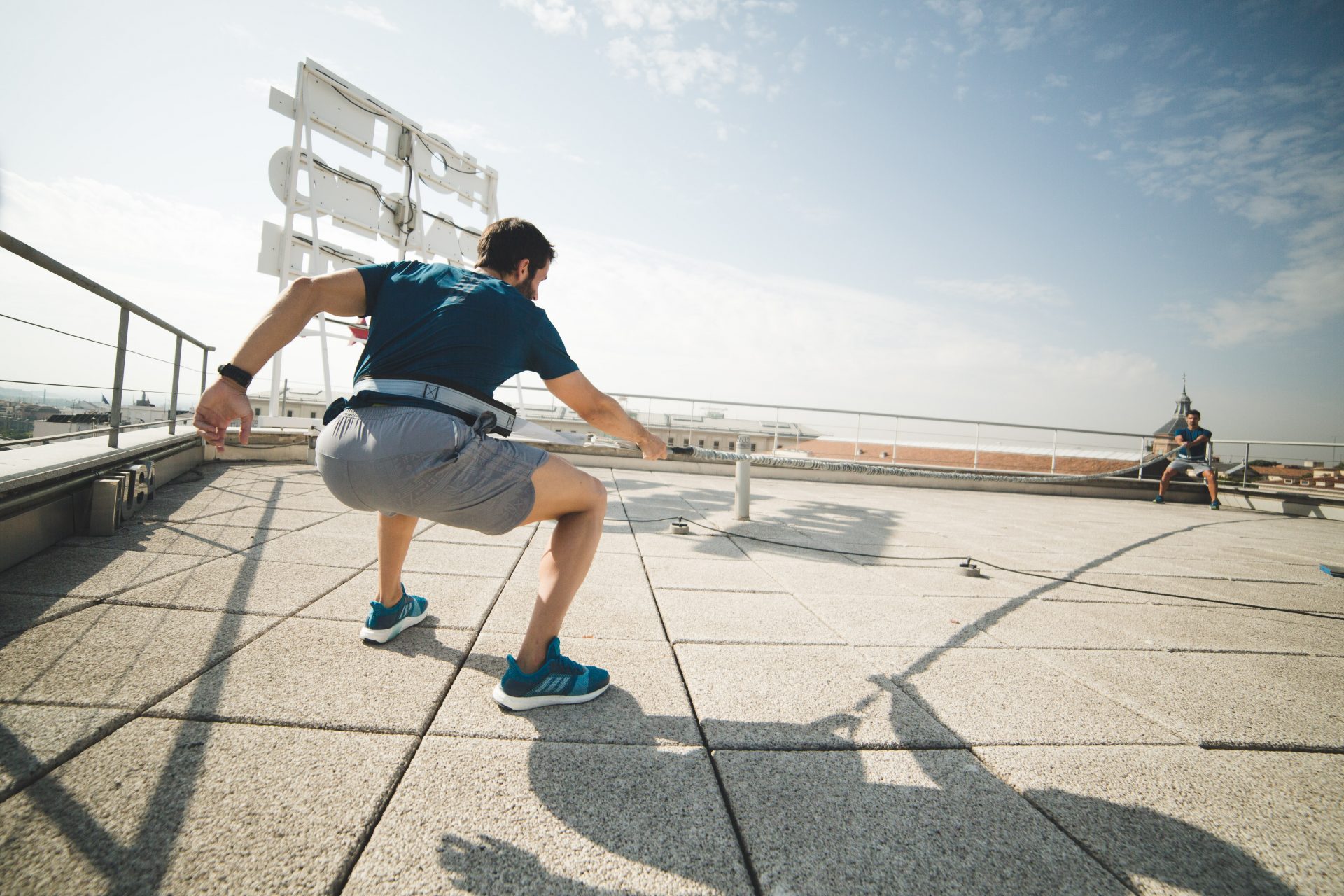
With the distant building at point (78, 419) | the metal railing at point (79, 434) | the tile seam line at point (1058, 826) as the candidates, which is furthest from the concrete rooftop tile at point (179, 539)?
the tile seam line at point (1058, 826)

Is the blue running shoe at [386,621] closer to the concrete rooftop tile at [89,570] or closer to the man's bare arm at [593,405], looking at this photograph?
the man's bare arm at [593,405]

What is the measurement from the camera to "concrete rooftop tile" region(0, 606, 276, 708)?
60.1 inches

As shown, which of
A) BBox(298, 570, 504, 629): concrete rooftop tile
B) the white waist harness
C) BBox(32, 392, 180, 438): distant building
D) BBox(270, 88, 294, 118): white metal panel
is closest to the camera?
the white waist harness

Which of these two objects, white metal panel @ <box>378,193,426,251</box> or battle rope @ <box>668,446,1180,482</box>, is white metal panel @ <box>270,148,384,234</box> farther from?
battle rope @ <box>668,446,1180,482</box>

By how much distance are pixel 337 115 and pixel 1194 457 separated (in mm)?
15756

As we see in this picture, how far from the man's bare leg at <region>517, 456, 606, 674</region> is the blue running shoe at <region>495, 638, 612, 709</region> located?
3cm

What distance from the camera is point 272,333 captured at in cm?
148

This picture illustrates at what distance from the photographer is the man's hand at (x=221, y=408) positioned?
1368mm

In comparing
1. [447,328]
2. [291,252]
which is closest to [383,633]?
[447,328]

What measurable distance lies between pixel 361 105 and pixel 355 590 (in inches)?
356

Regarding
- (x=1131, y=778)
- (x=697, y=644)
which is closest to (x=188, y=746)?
(x=697, y=644)

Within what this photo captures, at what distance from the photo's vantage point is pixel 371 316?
5.35 feet

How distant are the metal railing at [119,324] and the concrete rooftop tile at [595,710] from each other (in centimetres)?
267

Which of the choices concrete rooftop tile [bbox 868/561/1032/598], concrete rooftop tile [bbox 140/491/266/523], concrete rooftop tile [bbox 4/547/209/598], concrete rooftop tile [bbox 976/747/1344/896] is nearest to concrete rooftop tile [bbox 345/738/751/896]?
concrete rooftop tile [bbox 976/747/1344/896]
